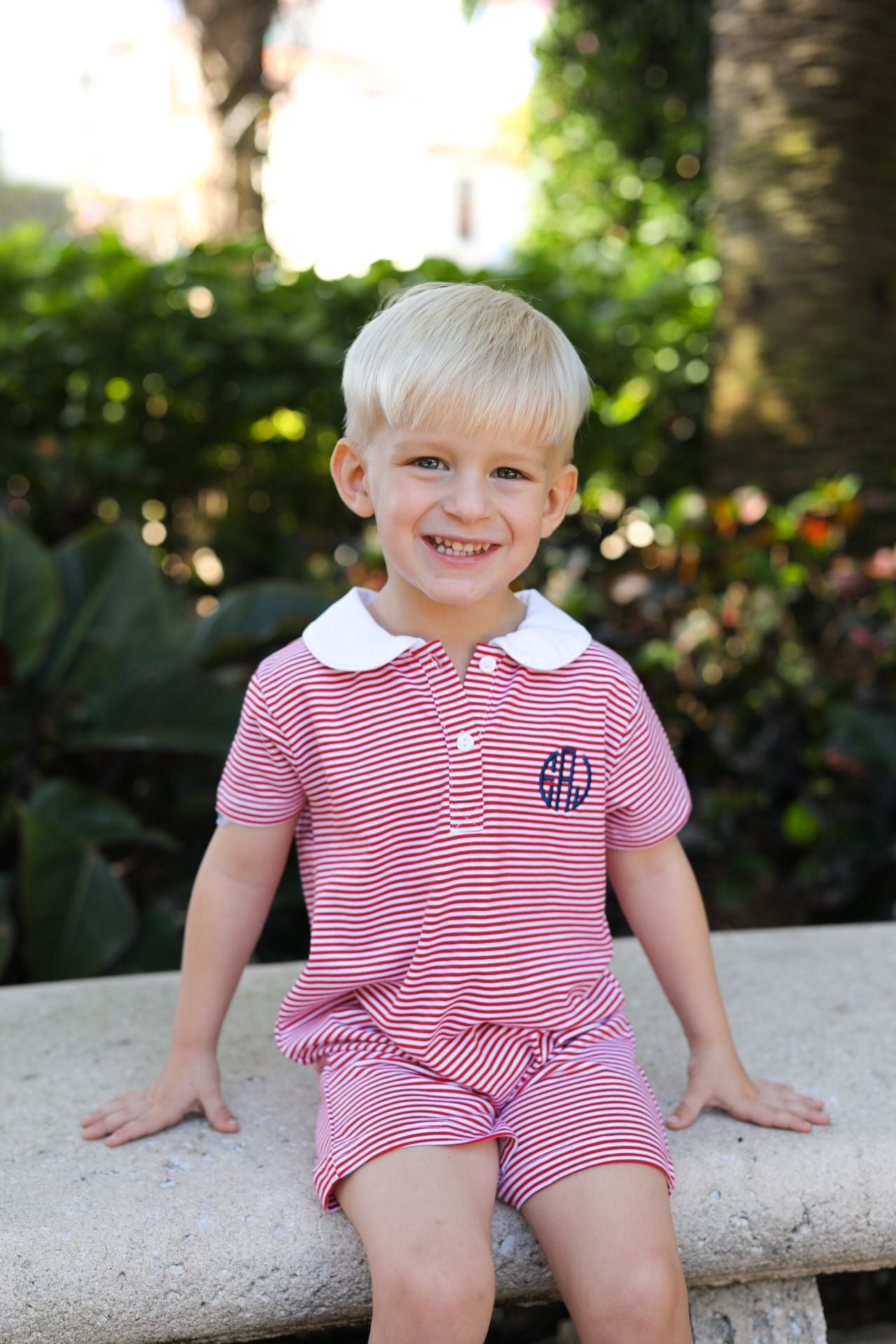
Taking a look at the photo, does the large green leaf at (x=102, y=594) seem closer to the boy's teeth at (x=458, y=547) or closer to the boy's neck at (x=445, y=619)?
the boy's neck at (x=445, y=619)

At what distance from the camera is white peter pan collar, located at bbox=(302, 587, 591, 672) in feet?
5.34

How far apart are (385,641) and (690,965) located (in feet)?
1.99

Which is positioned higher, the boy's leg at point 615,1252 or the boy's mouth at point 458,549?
the boy's mouth at point 458,549

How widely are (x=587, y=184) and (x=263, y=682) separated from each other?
24.6ft

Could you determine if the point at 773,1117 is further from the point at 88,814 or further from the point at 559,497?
the point at 88,814

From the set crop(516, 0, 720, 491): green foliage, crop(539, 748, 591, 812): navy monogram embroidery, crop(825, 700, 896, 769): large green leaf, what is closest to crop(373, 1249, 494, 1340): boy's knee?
crop(539, 748, 591, 812): navy monogram embroidery

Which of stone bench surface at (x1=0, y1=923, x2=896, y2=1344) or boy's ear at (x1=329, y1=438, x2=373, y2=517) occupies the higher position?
boy's ear at (x1=329, y1=438, x2=373, y2=517)

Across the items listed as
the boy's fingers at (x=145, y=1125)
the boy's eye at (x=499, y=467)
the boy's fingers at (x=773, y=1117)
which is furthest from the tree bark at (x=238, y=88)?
the boy's fingers at (x=773, y=1117)

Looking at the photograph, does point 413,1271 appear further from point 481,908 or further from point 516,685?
point 516,685

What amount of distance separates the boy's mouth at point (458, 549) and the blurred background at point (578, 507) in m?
0.96

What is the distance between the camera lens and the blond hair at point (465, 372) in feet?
5.01

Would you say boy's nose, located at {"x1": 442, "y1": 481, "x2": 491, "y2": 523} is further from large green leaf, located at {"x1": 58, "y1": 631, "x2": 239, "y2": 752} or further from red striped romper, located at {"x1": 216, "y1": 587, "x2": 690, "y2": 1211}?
large green leaf, located at {"x1": 58, "y1": 631, "x2": 239, "y2": 752}

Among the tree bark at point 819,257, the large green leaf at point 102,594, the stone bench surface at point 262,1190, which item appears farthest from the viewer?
the tree bark at point 819,257

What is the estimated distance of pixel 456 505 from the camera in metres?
1.53
